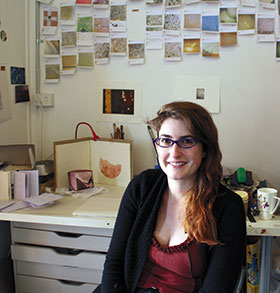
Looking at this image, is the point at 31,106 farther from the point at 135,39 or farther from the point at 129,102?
the point at 135,39

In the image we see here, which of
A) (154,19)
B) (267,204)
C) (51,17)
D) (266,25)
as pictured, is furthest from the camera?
(51,17)

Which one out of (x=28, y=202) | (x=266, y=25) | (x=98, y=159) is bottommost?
(x=28, y=202)

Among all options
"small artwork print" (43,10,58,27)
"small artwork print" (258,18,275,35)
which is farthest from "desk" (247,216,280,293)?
"small artwork print" (43,10,58,27)

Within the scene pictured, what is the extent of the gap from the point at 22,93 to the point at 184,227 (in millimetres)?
1309

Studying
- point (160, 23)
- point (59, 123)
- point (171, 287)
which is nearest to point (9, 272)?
point (59, 123)

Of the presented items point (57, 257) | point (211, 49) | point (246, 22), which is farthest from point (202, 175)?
point (246, 22)

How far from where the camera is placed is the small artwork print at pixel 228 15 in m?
1.81

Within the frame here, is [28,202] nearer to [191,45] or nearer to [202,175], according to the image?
[202,175]

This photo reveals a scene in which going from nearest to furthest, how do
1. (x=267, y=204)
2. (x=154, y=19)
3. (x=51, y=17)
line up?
(x=267, y=204) < (x=154, y=19) < (x=51, y=17)

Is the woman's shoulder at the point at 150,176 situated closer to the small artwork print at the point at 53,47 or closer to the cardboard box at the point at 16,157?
the cardboard box at the point at 16,157

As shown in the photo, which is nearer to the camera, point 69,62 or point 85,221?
point 85,221

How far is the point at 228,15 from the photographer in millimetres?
1813

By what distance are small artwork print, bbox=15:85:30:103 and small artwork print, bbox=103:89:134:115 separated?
1.50ft

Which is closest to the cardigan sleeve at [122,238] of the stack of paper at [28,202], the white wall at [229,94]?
the stack of paper at [28,202]
